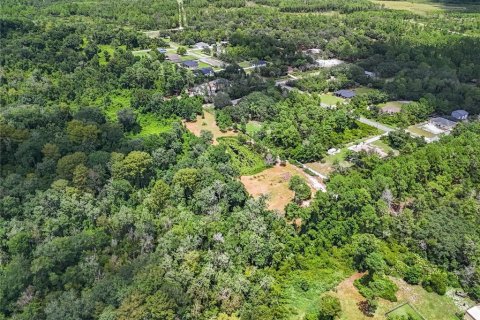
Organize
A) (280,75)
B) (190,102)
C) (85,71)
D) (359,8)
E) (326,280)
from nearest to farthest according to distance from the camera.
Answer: (326,280)
(190,102)
(85,71)
(280,75)
(359,8)

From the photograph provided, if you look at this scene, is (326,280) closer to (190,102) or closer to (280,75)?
(190,102)

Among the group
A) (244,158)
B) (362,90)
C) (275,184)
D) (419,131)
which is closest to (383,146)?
(419,131)

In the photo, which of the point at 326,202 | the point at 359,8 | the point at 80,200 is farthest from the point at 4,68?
the point at 359,8

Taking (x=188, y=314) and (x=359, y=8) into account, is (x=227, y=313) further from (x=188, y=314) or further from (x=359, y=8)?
(x=359, y=8)

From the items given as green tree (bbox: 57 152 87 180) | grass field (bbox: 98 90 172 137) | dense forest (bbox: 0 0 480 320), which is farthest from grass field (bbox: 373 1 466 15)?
green tree (bbox: 57 152 87 180)

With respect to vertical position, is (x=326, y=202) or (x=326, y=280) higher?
(x=326, y=202)

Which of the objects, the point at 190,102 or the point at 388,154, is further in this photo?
the point at 190,102

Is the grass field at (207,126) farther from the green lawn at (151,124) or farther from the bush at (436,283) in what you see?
the bush at (436,283)

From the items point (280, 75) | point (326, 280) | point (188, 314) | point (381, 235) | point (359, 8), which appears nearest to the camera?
point (188, 314)

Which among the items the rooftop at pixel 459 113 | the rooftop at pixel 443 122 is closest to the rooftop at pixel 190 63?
the rooftop at pixel 443 122
